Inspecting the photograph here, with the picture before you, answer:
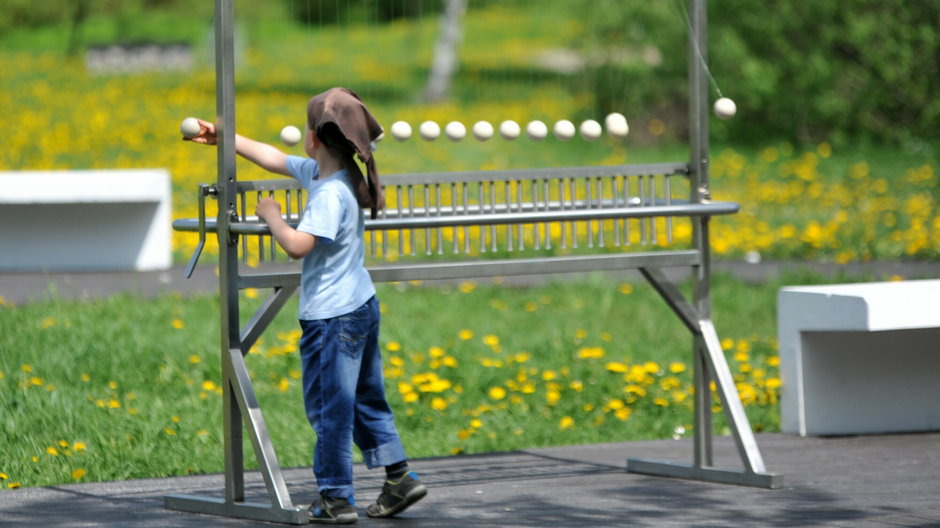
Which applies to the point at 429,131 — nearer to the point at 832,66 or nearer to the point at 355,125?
the point at 355,125

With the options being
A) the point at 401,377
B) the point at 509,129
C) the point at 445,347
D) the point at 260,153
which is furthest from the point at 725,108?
the point at 445,347

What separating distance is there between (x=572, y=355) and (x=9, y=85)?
42.7 ft

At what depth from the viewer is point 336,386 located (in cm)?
428

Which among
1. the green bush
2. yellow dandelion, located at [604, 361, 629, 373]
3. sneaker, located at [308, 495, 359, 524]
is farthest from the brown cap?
the green bush

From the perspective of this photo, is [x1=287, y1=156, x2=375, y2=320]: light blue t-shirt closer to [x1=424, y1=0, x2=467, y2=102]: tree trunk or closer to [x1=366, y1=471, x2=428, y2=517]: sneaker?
[x1=366, y1=471, x2=428, y2=517]: sneaker

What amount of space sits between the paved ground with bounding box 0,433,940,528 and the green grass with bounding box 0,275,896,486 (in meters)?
0.34

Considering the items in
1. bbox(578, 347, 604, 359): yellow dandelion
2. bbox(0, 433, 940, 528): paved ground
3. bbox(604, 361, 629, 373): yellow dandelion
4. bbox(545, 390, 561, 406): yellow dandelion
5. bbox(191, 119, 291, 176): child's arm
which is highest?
bbox(191, 119, 291, 176): child's arm

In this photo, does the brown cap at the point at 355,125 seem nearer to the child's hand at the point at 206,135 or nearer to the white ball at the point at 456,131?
the child's hand at the point at 206,135

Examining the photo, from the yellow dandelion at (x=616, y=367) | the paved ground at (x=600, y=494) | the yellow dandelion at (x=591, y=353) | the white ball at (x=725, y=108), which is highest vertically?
the white ball at (x=725, y=108)

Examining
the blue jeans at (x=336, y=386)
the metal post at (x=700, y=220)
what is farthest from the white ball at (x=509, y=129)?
the blue jeans at (x=336, y=386)

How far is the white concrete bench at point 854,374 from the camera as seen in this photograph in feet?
19.4

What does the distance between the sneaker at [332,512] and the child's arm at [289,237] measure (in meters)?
0.75

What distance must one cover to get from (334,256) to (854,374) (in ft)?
8.63

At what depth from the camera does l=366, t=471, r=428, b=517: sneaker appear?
14.4 ft
